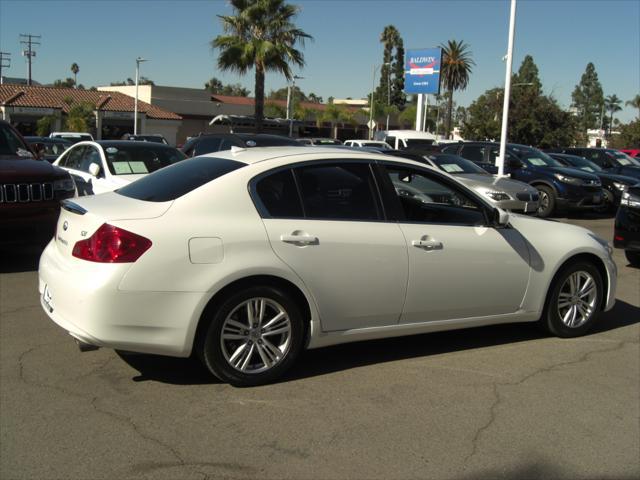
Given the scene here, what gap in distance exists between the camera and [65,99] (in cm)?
4978

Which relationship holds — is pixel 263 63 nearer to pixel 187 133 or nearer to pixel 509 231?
pixel 509 231

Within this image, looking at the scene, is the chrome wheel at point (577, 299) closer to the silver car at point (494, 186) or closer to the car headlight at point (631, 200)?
the car headlight at point (631, 200)

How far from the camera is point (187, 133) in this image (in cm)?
5975

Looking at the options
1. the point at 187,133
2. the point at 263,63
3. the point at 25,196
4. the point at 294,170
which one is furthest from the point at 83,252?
the point at 187,133

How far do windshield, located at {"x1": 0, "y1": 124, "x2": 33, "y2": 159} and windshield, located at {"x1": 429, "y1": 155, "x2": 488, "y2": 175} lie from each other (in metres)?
8.22

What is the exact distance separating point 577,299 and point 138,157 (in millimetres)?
6906

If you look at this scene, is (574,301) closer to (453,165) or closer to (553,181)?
(453,165)

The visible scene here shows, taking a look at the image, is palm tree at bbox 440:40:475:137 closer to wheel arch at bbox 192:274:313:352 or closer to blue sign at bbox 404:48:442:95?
blue sign at bbox 404:48:442:95

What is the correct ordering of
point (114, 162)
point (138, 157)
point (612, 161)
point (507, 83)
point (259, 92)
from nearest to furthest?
1. point (114, 162)
2. point (138, 157)
3. point (507, 83)
4. point (612, 161)
5. point (259, 92)

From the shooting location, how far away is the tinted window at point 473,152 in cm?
1797

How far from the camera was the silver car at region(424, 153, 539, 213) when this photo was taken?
42.9 ft

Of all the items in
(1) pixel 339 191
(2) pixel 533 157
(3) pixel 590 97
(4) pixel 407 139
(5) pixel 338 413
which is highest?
(3) pixel 590 97

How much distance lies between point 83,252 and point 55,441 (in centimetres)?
118

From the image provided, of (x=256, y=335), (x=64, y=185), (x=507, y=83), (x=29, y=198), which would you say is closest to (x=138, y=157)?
(x=64, y=185)
